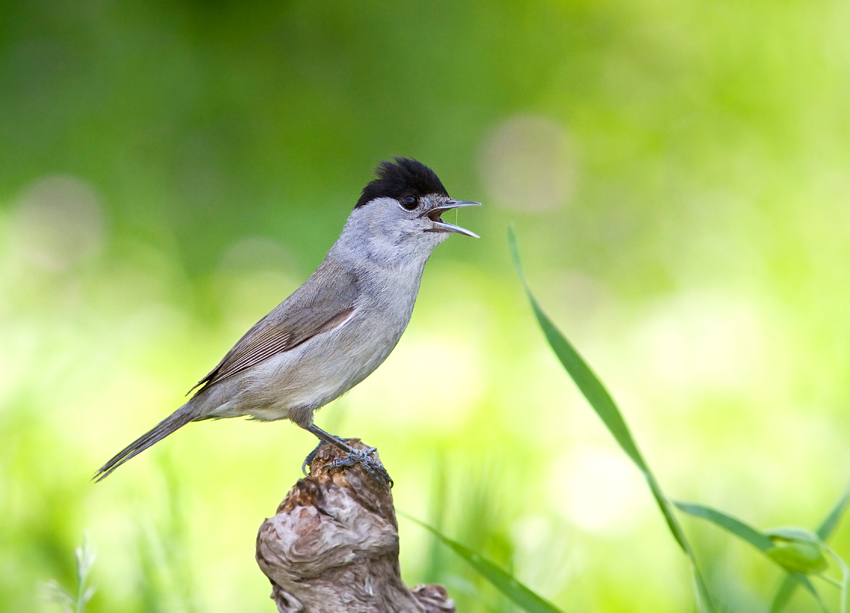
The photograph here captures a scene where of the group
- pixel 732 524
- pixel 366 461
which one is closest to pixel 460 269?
pixel 366 461

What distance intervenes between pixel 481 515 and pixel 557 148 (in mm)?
3985

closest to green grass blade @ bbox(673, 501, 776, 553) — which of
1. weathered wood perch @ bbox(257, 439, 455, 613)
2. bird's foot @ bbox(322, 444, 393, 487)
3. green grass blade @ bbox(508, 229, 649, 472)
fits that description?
green grass blade @ bbox(508, 229, 649, 472)

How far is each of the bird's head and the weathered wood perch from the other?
102 centimetres

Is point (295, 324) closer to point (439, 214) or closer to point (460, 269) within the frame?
point (439, 214)

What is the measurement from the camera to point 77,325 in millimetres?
4434

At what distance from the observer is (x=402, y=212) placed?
101 inches

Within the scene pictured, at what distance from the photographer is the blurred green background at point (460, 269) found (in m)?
3.17

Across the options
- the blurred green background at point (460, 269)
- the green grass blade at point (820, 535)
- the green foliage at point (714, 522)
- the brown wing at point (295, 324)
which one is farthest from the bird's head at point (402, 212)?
the green grass blade at point (820, 535)

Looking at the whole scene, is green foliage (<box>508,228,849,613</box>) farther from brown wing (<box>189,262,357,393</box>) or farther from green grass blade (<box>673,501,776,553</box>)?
brown wing (<box>189,262,357,393</box>)

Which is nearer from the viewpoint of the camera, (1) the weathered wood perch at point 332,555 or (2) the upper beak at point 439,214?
(1) the weathered wood perch at point 332,555

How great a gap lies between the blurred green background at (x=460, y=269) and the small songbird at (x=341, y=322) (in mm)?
161

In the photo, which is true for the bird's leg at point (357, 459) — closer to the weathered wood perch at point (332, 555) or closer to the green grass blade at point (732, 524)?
the weathered wood perch at point (332, 555)

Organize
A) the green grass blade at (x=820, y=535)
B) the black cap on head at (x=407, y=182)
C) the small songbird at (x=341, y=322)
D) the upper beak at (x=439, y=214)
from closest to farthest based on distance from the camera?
the green grass blade at (x=820, y=535) → the small songbird at (x=341, y=322) → the upper beak at (x=439, y=214) → the black cap on head at (x=407, y=182)

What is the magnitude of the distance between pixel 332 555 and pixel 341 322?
0.93m
